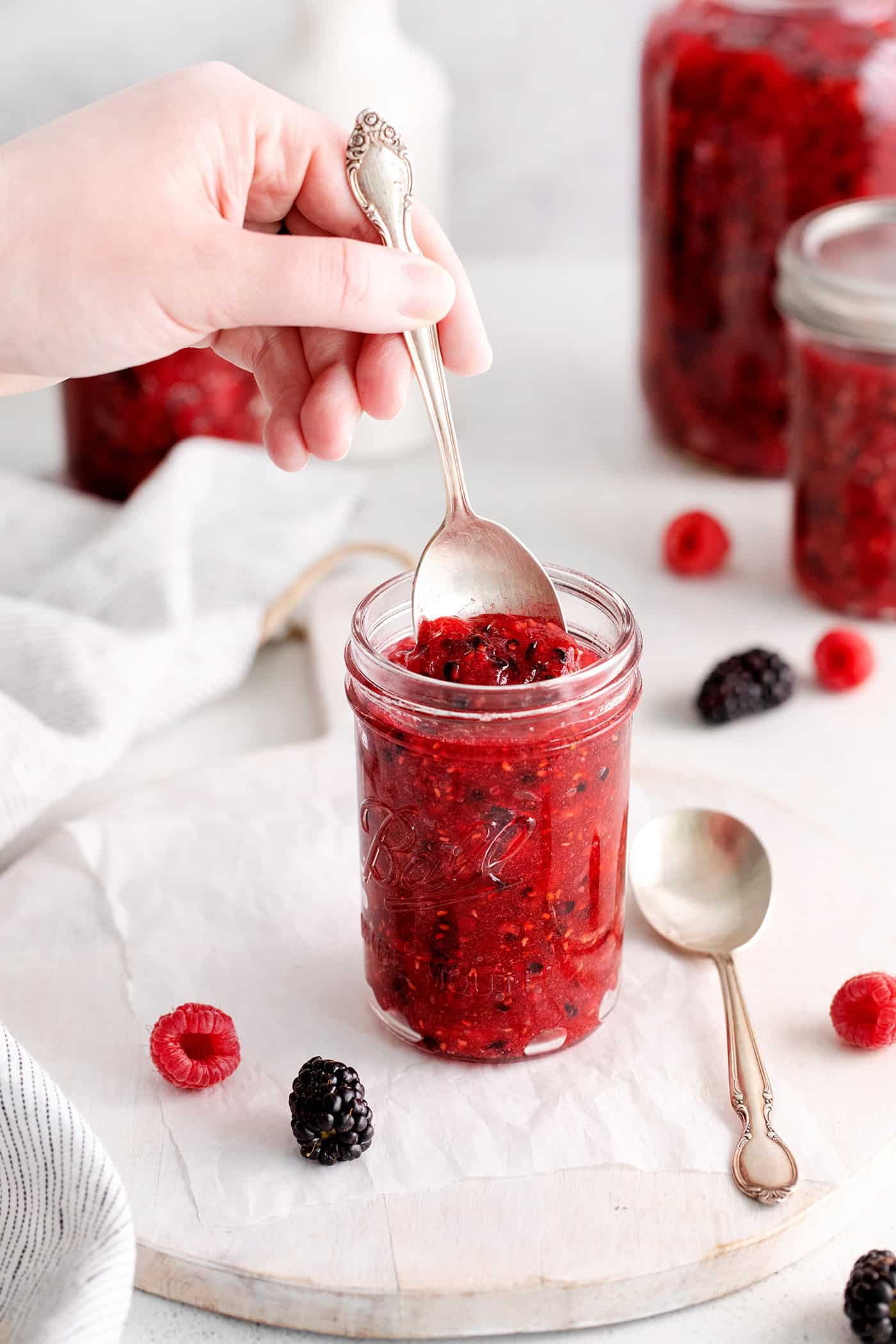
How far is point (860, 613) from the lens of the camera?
187 cm

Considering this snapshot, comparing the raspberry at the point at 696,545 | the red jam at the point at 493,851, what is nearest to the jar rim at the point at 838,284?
the raspberry at the point at 696,545

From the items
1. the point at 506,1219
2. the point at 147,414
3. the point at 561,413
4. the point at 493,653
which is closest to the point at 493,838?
the point at 493,653

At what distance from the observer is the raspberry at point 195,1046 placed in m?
1.17

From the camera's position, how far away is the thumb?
3.59 feet

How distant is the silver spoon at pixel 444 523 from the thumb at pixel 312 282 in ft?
0.23

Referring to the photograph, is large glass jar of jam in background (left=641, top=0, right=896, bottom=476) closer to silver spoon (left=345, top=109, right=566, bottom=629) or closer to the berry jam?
silver spoon (left=345, top=109, right=566, bottom=629)

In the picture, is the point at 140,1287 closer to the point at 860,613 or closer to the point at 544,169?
the point at 860,613

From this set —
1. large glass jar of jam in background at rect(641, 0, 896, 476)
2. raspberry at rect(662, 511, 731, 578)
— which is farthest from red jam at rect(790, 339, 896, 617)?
large glass jar of jam in background at rect(641, 0, 896, 476)

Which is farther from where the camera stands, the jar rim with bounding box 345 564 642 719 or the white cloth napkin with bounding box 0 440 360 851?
the white cloth napkin with bounding box 0 440 360 851

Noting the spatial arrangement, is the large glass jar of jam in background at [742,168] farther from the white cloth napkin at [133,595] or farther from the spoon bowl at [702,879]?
the spoon bowl at [702,879]

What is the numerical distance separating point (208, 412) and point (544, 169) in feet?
3.11

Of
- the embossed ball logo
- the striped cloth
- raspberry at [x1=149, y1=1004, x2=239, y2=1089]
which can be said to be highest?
the embossed ball logo

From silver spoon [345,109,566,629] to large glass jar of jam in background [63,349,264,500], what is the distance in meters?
0.73

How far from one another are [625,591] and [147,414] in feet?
2.10
